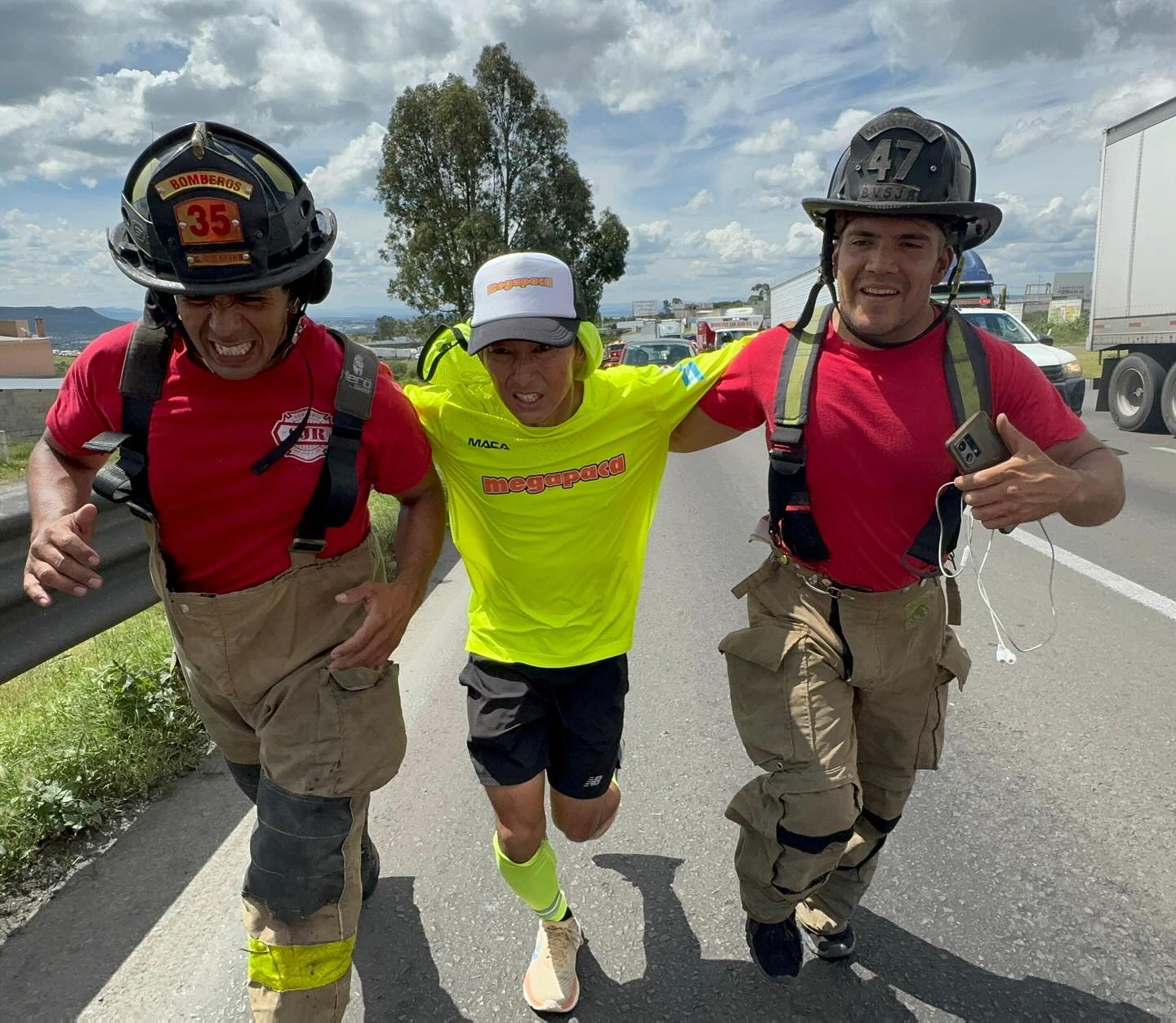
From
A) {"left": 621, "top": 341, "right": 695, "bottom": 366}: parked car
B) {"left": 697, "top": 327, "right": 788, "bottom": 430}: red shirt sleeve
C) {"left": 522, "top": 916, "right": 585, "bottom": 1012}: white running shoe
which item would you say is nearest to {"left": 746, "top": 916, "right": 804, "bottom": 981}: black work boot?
{"left": 522, "top": 916, "right": 585, "bottom": 1012}: white running shoe

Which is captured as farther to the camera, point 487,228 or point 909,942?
point 487,228

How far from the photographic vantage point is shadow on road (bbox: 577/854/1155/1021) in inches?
89.7

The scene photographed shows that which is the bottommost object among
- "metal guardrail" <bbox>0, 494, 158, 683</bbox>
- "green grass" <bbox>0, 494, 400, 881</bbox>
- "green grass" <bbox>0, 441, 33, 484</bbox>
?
"green grass" <bbox>0, 441, 33, 484</bbox>

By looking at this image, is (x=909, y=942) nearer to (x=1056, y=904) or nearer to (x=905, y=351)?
(x=1056, y=904)

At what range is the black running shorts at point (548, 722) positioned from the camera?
2.55 m

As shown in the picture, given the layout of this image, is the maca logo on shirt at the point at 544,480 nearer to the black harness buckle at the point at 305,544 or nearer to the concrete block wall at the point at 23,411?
the black harness buckle at the point at 305,544

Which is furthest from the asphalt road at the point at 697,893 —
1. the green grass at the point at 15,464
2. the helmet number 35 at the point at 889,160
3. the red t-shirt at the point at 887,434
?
the green grass at the point at 15,464

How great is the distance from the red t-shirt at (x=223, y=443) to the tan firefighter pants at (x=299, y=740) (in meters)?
0.07

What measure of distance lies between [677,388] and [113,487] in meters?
1.58

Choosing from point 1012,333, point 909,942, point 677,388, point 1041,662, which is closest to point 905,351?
point 677,388

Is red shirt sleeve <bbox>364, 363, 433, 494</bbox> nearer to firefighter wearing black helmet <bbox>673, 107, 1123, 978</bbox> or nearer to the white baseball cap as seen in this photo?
the white baseball cap

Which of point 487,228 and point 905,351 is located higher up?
point 487,228

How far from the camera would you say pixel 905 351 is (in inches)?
94.1

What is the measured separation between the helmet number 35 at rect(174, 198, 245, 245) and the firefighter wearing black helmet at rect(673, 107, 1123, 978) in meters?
1.43
